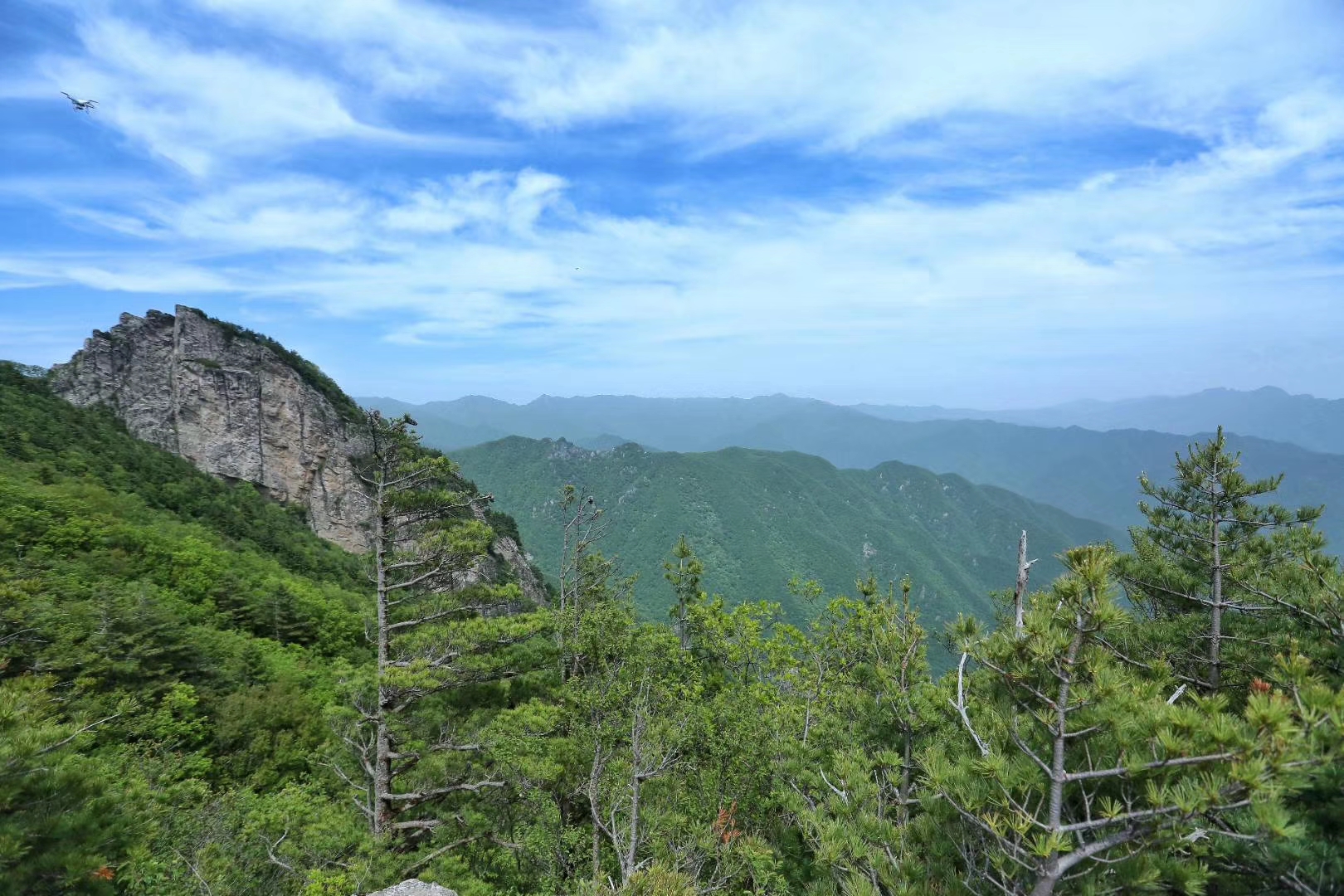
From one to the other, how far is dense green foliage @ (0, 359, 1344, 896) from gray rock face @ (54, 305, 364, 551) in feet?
137

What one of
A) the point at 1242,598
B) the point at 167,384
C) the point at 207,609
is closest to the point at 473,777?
the point at 1242,598

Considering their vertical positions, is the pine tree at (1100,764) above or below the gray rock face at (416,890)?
above

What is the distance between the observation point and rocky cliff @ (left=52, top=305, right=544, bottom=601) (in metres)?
58.0

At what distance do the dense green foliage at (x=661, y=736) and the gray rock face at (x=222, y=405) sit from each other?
41801mm

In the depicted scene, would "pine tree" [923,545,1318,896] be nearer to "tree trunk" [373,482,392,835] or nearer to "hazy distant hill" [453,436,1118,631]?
"tree trunk" [373,482,392,835]

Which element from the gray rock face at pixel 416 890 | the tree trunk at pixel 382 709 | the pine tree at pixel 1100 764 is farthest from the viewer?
the tree trunk at pixel 382 709

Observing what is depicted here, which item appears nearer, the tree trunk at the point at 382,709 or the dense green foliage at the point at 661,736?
the dense green foliage at the point at 661,736

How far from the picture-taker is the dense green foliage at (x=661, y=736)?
3.95m

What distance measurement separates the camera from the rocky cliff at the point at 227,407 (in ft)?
190

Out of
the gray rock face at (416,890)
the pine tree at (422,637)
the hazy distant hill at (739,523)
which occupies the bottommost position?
the hazy distant hill at (739,523)

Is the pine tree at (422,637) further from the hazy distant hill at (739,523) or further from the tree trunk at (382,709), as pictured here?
the hazy distant hill at (739,523)

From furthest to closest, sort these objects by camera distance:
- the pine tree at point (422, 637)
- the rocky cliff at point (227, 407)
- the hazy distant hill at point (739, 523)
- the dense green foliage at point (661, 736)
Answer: the hazy distant hill at point (739, 523) < the rocky cliff at point (227, 407) < the pine tree at point (422, 637) < the dense green foliage at point (661, 736)

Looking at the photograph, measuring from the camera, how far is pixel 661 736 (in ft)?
36.2

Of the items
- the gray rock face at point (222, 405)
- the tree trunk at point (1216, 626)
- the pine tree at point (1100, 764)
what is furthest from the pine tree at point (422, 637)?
the gray rock face at point (222, 405)
